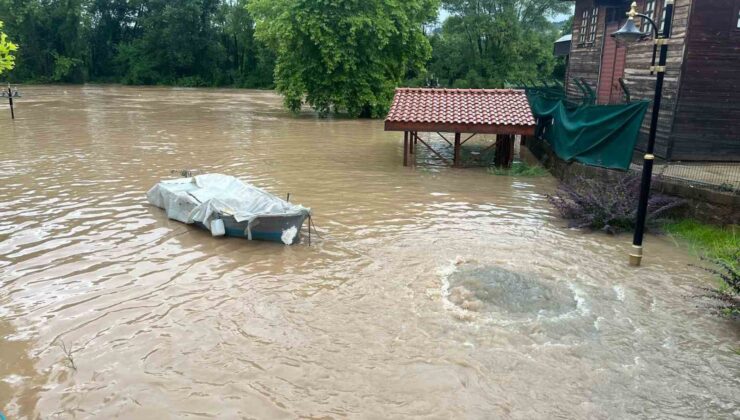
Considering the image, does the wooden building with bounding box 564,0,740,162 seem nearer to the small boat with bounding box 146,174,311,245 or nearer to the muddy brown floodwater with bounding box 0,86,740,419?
the muddy brown floodwater with bounding box 0,86,740,419

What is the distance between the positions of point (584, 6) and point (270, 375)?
70.4 feet

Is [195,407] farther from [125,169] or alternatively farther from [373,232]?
[125,169]

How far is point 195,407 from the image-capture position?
545 cm

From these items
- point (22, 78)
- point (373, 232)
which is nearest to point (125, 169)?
point (373, 232)

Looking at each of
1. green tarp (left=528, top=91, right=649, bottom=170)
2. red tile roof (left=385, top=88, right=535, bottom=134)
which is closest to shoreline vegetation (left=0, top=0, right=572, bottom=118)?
red tile roof (left=385, top=88, right=535, bottom=134)

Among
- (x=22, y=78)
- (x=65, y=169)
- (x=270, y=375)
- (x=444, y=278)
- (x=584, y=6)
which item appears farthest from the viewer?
(x=22, y=78)

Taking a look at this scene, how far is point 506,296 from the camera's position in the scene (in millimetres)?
7809

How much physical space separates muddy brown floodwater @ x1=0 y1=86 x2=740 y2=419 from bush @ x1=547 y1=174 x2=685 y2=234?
429mm

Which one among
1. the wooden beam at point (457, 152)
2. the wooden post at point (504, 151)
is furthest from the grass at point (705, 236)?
the wooden beam at point (457, 152)

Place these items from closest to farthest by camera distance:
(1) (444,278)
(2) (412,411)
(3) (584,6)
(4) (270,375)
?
1. (2) (412,411)
2. (4) (270,375)
3. (1) (444,278)
4. (3) (584,6)

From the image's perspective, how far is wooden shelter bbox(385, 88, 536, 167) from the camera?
16750 mm

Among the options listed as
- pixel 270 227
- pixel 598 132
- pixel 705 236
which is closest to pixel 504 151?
pixel 598 132

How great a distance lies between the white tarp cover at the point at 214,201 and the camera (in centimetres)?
1016

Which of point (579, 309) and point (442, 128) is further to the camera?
point (442, 128)
